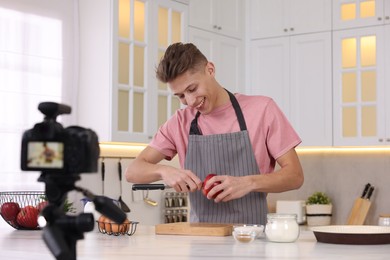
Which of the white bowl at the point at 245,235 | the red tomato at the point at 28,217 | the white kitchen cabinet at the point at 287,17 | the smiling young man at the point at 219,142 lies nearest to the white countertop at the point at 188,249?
the white bowl at the point at 245,235

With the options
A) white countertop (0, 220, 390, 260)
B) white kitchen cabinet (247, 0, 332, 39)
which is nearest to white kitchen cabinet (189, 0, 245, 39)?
white kitchen cabinet (247, 0, 332, 39)

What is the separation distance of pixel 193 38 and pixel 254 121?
2135 millimetres

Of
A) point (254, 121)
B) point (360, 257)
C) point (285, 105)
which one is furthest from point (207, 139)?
point (285, 105)

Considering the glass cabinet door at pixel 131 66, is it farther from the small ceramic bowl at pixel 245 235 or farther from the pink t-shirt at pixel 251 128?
the small ceramic bowl at pixel 245 235

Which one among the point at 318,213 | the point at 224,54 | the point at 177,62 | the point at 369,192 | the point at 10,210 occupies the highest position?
the point at 224,54

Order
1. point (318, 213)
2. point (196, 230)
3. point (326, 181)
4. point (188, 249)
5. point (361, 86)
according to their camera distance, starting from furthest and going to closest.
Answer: point (326, 181) → point (318, 213) → point (361, 86) → point (196, 230) → point (188, 249)

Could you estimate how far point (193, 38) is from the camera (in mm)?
5020

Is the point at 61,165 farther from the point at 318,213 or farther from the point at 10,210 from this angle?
the point at 318,213

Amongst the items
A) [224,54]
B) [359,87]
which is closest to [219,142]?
[359,87]

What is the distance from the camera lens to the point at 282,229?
216 cm

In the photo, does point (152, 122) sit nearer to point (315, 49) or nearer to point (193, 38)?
point (193, 38)

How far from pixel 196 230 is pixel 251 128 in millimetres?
672

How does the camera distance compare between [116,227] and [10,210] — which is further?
[10,210]

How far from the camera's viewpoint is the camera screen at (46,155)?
1.05 metres
